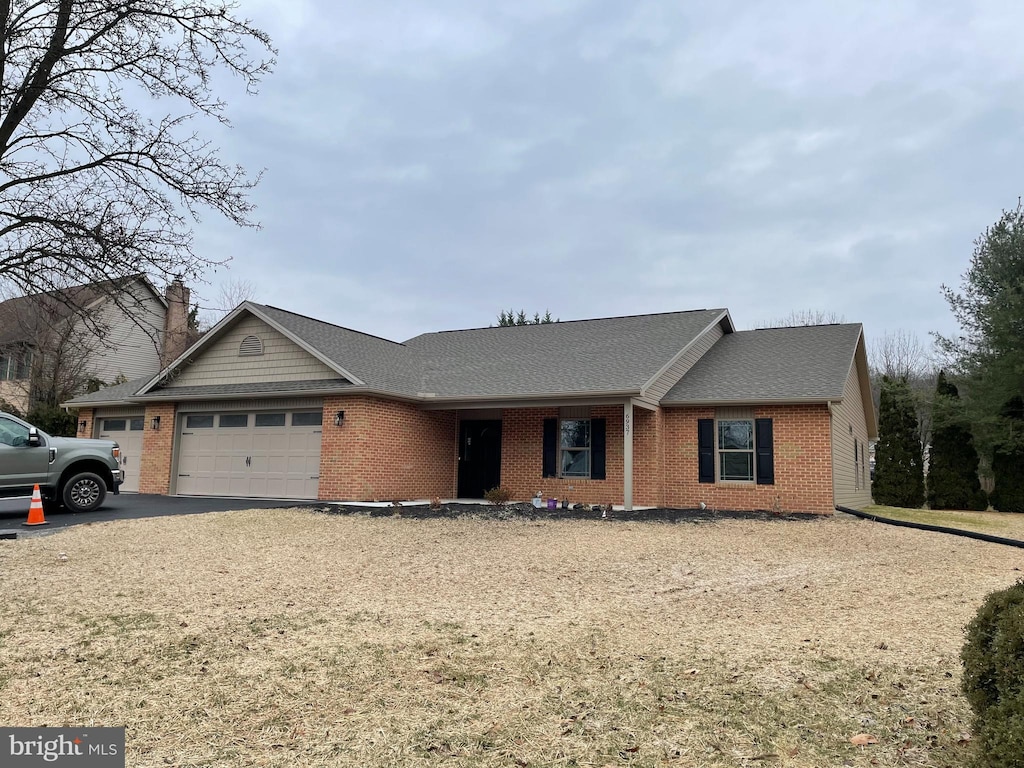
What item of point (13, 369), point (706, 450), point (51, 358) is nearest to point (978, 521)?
point (706, 450)

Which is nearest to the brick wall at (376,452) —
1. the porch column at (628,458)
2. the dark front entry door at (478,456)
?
the dark front entry door at (478,456)

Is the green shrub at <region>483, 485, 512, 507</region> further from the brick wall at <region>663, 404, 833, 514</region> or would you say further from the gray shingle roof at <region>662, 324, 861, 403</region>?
the gray shingle roof at <region>662, 324, 861, 403</region>

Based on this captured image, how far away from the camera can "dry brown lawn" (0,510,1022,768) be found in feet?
11.7

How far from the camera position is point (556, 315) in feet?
126

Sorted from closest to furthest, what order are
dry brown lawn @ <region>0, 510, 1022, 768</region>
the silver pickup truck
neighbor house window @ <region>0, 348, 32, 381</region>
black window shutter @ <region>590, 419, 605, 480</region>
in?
dry brown lawn @ <region>0, 510, 1022, 768</region> → the silver pickup truck → black window shutter @ <region>590, 419, 605, 480</region> → neighbor house window @ <region>0, 348, 32, 381</region>

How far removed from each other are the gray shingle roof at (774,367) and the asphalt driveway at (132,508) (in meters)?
9.67

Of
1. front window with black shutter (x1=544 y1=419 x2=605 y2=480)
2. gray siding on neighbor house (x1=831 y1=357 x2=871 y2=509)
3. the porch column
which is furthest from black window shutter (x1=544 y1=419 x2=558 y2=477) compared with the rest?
gray siding on neighbor house (x1=831 y1=357 x2=871 y2=509)

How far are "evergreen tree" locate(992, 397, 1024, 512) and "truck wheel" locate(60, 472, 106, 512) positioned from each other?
22798mm

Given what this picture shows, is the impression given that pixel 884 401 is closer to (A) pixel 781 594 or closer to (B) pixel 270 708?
(A) pixel 781 594

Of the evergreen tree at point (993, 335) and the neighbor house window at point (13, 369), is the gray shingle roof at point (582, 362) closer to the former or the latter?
the evergreen tree at point (993, 335)

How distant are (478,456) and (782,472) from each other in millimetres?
7599

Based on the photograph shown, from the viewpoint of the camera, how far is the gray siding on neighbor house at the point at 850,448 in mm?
15750

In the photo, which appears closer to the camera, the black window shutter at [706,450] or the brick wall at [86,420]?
the black window shutter at [706,450]

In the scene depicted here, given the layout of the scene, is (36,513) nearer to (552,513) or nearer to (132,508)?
(132,508)
